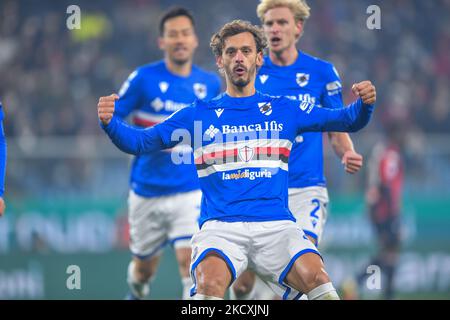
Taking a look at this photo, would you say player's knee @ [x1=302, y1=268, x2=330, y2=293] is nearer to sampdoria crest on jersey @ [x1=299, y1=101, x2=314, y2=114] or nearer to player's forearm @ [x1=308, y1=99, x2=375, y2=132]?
player's forearm @ [x1=308, y1=99, x2=375, y2=132]

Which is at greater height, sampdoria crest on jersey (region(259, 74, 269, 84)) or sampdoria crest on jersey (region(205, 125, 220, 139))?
sampdoria crest on jersey (region(259, 74, 269, 84))

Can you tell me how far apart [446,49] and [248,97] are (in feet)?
36.0

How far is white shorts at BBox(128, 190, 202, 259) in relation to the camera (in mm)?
8445

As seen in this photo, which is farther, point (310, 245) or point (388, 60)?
point (388, 60)

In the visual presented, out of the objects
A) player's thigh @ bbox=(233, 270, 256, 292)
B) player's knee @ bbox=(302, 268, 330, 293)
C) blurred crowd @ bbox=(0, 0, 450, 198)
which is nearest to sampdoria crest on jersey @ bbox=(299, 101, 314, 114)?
player's knee @ bbox=(302, 268, 330, 293)

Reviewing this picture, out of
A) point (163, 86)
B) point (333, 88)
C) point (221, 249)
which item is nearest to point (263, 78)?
point (333, 88)

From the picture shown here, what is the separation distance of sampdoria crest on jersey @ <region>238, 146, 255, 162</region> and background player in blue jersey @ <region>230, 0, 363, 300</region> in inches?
57.0

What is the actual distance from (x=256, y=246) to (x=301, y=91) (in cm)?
195

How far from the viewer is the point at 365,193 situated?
13.3 meters

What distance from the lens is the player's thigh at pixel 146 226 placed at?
863cm

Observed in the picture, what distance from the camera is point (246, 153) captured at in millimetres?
6102

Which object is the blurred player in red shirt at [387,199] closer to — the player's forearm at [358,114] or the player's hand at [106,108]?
the player's forearm at [358,114]
